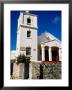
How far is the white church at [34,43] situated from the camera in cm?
108

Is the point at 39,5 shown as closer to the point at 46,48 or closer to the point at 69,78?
the point at 46,48

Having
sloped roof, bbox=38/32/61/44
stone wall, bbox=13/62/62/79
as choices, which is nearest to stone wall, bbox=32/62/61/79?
stone wall, bbox=13/62/62/79

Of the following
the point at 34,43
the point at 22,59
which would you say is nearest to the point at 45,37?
the point at 34,43

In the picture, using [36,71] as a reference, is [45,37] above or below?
above

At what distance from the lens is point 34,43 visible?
A: 1087mm

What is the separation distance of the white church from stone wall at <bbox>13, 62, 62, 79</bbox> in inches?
1.2

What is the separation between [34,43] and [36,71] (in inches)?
5.7

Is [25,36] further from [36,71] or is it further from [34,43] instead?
[36,71]

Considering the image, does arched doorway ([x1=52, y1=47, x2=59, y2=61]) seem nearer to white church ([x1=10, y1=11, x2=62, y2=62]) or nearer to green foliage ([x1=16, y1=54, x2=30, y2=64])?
white church ([x1=10, y1=11, x2=62, y2=62])

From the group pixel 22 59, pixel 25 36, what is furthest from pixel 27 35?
pixel 22 59

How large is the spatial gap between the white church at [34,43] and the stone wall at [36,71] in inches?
1.2

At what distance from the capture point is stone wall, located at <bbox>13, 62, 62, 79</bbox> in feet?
3.53

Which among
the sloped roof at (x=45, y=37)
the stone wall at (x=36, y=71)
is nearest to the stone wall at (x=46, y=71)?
the stone wall at (x=36, y=71)

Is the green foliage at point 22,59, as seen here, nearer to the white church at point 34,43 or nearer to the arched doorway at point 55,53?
the white church at point 34,43
